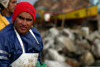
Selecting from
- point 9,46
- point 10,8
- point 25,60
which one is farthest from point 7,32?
point 10,8

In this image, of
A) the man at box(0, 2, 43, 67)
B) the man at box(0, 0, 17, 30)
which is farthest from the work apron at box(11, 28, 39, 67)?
the man at box(0, 0, 17, 30)

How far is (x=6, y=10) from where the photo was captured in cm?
227

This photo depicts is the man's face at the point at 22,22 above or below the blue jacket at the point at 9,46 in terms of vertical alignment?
above

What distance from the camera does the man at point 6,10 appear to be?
215 cm

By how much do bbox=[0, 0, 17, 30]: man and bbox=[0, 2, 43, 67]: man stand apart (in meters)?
0.58

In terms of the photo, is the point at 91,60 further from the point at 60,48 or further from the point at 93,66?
the point at 60,48

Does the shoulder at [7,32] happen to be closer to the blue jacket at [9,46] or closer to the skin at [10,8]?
the blue jacket at [9,46]

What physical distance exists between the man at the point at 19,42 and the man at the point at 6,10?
0.58 m

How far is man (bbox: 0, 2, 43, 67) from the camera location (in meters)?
1.45

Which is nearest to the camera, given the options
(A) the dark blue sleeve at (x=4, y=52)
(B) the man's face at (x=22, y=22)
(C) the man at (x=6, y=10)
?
(A) the dark blue sleeve at (x=4, y=52)

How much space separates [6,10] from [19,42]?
0.99 metres

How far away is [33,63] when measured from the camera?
5.40ft

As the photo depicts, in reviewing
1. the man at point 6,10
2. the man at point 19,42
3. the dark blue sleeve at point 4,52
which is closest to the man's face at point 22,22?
the man at point 19,42

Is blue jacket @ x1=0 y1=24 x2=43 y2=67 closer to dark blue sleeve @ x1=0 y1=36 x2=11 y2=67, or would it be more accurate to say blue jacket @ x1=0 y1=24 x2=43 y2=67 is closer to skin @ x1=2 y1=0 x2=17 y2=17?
dark blue sleeve @ x1=0 y1=36 x2=11 y2=67
